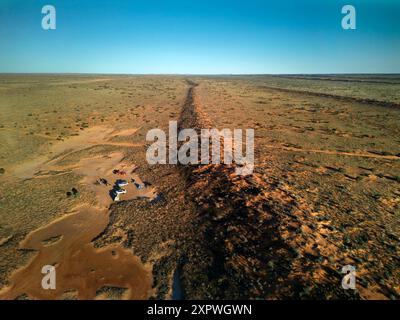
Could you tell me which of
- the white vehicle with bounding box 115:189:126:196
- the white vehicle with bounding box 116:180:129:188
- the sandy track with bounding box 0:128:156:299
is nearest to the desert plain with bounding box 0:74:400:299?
the sandy track with bounding box 0:128:156:299

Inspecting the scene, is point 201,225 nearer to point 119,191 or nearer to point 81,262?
point 81,262

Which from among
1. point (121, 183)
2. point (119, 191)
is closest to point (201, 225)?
point (119, 191)

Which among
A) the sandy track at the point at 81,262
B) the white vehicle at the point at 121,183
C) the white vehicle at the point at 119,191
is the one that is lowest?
the sandy track at the point at 81,262

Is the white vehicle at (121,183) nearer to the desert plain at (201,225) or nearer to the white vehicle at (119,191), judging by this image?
the desert plain at (201,225)

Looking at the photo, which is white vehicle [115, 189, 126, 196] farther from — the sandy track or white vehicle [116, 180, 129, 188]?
white vehicle [116, 180, 129, 188]

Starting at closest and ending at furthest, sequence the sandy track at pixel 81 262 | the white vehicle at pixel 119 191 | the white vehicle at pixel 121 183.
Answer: the sandy track at pixel 81 262
the white vehicle at pixel 119 191
the white vehicle at pixel 121 183

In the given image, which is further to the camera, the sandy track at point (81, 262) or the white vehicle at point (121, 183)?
the white vehicle at point (121, 183)

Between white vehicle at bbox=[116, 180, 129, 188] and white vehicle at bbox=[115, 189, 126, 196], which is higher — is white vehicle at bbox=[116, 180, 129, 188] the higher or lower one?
the higher one

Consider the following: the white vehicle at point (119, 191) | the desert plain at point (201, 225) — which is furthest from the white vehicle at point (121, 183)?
the white vehicle at point (119, 191)

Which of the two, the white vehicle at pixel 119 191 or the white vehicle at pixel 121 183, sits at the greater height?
the white vehicle at pixel 121 183

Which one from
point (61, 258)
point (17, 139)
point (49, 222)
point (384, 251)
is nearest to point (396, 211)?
point (384, 251)
